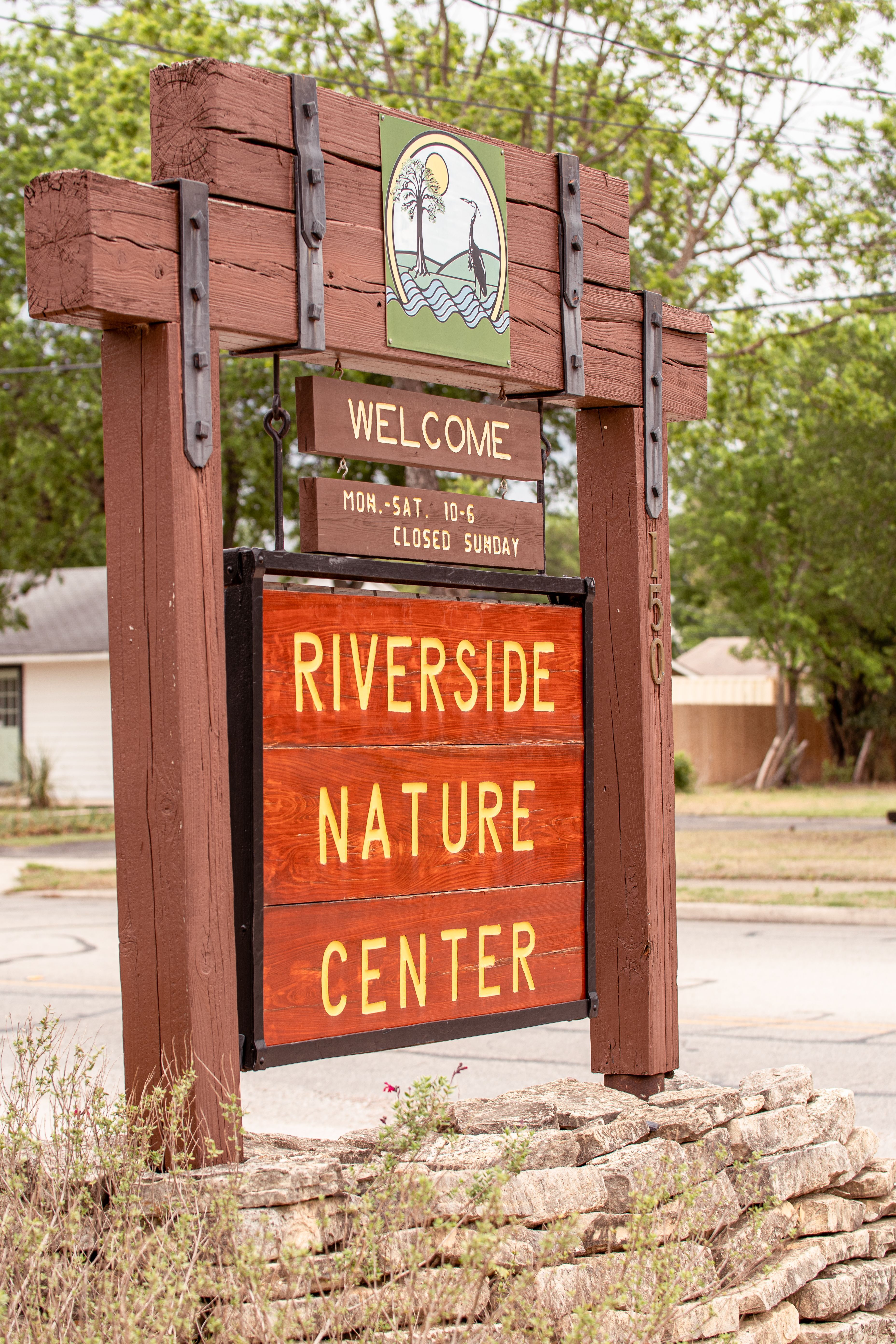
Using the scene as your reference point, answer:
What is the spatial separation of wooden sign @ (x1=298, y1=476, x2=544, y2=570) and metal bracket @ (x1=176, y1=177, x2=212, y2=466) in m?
0.33

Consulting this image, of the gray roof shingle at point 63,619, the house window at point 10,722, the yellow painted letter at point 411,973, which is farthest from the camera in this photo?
the house window at point 10,722

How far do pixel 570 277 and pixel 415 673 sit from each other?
1.41m

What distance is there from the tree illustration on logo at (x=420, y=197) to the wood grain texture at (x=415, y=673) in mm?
989

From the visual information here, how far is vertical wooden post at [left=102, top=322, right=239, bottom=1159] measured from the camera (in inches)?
138

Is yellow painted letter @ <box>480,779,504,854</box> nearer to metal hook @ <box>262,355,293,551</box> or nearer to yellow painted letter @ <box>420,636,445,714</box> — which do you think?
yellow painted letter @ <box>420,636,445,714</box>

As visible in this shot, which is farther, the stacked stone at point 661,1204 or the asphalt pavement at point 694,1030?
the asphalt pavement at point 694,1030

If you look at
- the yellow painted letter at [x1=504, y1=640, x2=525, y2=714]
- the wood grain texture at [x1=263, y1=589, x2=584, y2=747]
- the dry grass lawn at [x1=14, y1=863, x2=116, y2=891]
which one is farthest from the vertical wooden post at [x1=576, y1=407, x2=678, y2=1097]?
the dry grass lawn at [x1=14, y1=863, x2=116, y2=891]

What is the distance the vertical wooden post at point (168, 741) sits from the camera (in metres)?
3.52

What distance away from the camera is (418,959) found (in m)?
4.04

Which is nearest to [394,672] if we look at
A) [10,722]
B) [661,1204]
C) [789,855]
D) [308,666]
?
[308,666]

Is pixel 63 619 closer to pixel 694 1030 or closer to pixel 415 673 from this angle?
pixel 694 1030

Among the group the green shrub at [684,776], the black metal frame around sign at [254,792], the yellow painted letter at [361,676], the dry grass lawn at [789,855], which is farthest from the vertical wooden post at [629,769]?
the green shrub at [684,776]

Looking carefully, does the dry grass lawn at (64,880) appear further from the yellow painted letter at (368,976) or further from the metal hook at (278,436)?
the metal hook at (278,436)

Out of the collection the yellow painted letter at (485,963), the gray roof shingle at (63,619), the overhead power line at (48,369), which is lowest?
the yellow painted letter at (485,963)
